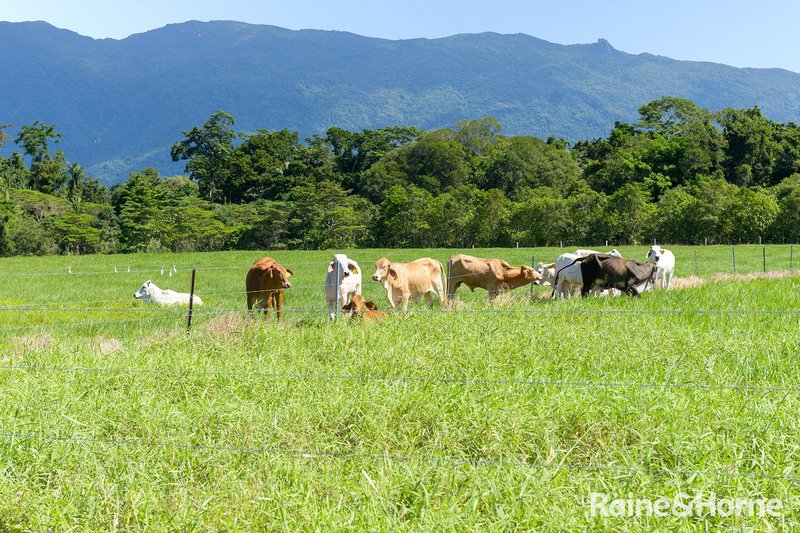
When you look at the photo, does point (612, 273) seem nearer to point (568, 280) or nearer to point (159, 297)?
point (568, 280)

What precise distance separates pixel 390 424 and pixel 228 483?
1.28 m

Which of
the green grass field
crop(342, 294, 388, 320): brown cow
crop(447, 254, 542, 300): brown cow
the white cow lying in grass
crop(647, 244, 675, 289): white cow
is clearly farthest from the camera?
the white cow lying in grass

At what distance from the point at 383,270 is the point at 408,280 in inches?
40.1

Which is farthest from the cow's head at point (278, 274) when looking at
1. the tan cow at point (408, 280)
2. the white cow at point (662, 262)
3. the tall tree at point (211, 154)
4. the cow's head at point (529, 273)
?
the tall tree at point (211, 154)

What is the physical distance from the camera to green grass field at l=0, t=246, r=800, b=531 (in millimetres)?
3662

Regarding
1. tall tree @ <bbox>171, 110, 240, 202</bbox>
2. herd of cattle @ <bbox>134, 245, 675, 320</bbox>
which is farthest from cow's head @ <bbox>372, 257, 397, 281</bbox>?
tall tree @ <bbox>171, 110, 240, 202</bbox>

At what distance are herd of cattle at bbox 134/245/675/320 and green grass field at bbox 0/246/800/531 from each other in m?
3.28

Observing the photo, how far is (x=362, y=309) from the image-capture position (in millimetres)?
10445

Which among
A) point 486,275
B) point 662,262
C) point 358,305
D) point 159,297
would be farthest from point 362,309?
point 662,262

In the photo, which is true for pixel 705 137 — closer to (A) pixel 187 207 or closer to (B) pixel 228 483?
(A) pixel 187 207

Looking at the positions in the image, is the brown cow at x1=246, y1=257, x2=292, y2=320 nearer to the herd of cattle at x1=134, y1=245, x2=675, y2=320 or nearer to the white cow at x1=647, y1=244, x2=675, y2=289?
the herd of cattle at x1=134, y1=245, x2=675, y2=320

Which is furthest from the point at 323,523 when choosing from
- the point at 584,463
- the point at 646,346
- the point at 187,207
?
the point at 187,207

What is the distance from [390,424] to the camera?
481 centimetres

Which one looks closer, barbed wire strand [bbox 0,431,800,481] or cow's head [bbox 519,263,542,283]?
barbed wire strand [bbox 0,431,800,481]
